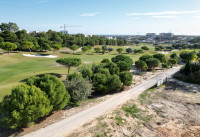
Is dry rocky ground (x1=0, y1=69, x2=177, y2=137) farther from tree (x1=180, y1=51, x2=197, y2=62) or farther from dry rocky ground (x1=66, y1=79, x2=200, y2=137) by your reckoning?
tree (x1=180, y1=51, x2=197, y2=62)

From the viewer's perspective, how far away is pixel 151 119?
18.8 m

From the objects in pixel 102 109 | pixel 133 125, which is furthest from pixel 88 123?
pixel 133 125

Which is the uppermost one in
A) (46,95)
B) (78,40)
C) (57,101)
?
(78,40)

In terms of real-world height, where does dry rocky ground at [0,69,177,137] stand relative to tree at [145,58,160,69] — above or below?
below

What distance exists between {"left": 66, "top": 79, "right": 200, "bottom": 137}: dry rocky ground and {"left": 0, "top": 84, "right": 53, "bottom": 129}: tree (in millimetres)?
4956

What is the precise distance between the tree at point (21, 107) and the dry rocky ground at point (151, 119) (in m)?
4.96

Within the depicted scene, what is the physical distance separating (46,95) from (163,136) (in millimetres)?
14608

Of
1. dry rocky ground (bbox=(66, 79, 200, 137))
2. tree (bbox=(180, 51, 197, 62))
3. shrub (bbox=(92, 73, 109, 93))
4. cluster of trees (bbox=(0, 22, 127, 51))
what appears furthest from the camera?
cluster of trees (bbox=(0, 22, 127, 51))

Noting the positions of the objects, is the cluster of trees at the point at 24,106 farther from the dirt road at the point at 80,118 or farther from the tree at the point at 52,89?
the dirt road at the point at 80,118

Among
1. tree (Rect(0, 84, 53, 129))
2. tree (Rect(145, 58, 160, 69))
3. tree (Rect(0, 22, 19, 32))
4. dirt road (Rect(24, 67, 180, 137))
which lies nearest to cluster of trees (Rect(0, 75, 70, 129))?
tree (Rect(0, 84, 53, 129))

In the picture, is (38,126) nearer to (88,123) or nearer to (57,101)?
(57,101)

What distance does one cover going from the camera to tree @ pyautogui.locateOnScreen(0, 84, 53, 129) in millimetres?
14562

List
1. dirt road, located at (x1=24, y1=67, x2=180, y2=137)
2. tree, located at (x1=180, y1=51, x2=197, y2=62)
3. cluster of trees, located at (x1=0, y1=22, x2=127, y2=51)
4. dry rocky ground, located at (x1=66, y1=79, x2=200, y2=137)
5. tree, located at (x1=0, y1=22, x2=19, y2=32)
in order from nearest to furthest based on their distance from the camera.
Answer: dirt road, located at (x1=24, y1=67, x2=180, y2=137) → dry rocky ground, located at (x1=66, y1=79, x2=200, y2=137) → tree, located at (x1=180, y1=51, x2=197, y2=62) → cluster of trees, located at (x1=0, y1=22, x2=127, y2=51) → tree, located at (x1=0, y1=22, x2=19, y2=32)

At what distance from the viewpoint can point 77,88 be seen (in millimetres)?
22375
